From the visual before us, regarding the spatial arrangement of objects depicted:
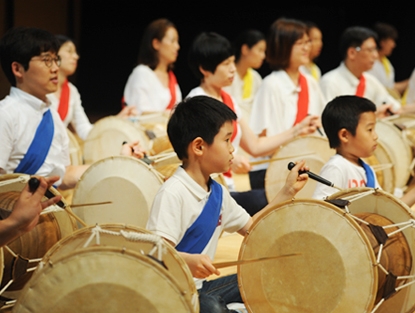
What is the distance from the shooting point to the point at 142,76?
5.79m

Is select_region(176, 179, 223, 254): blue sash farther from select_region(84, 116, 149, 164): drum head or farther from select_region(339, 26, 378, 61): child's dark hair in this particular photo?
select_region(339, 26, 378, 61): child's dark hair

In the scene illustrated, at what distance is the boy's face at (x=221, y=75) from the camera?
4078 mm

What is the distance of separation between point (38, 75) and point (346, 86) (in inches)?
124

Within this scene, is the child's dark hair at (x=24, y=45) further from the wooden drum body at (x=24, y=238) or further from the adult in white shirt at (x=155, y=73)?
the adult in white shirt at (x=155, y=73)

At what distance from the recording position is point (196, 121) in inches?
95.0

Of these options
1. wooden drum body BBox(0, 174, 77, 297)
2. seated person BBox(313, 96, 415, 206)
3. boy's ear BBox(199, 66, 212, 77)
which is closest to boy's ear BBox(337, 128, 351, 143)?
seated person BBox(313, 96, 415, 206)

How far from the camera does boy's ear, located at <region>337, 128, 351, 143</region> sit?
3.21m

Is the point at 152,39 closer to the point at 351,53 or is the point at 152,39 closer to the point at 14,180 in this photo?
the point at 351,53

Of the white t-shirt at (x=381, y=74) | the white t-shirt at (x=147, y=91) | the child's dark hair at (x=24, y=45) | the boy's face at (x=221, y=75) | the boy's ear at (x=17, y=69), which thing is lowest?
the white t-shirt at (x=381, y=74)

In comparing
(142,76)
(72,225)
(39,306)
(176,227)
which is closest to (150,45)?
(142,76)

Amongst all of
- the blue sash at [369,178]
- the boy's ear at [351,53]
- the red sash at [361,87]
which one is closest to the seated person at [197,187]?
the blue sash at [369,178]

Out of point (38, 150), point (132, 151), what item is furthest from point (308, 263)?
point (38, 150)

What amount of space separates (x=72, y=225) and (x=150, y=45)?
10.9 feet

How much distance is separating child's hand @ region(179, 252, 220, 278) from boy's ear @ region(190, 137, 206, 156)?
388 millimetres
